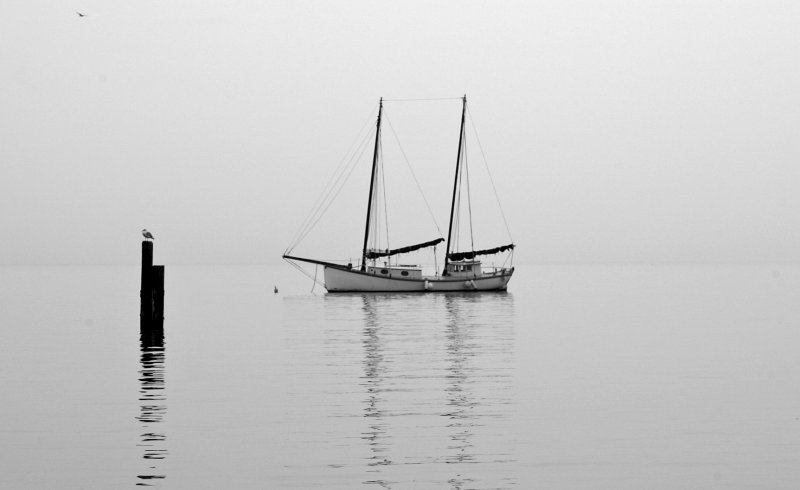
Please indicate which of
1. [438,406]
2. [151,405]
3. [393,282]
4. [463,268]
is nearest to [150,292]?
[151,405]

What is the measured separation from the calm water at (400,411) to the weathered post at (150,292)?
1041mm

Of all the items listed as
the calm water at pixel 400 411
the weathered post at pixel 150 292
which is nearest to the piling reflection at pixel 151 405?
the calm water at pixel 400 411

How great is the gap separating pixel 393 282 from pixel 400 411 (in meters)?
69.4

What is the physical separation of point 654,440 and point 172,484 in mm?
9197

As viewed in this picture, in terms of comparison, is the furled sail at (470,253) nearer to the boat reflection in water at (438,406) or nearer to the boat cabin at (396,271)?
the boat cabin at (396,271)

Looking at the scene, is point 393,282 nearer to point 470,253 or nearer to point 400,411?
point 470,253

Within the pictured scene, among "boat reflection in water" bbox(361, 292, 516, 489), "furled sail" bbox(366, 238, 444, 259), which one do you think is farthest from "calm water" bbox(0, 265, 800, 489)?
"furled sail" bbox(366, 238, 444, 259)

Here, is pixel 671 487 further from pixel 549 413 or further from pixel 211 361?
pixel 211 361

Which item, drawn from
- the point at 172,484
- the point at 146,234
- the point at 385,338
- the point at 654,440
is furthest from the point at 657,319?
the point at 172,484

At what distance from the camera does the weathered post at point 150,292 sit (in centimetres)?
3750

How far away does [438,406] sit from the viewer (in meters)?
22.7

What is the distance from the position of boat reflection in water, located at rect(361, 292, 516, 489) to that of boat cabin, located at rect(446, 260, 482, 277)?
45027 millimetres

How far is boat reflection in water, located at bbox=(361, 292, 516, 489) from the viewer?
1611cm

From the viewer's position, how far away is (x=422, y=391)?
25.3m
